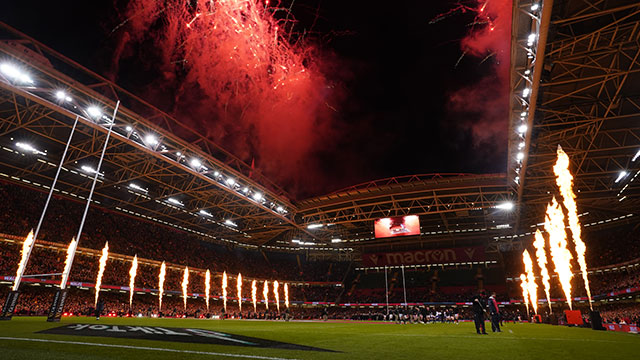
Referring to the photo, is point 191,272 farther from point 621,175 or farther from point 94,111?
point 621,175

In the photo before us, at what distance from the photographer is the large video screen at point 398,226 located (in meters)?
34.1

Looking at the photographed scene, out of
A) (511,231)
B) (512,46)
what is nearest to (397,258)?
(511,231)

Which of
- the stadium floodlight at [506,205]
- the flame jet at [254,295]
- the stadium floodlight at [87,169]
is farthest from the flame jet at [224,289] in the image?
the stadium floodlight at [506,205]

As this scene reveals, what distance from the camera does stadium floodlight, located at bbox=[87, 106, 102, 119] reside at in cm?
1945

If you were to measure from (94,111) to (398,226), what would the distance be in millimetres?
28772

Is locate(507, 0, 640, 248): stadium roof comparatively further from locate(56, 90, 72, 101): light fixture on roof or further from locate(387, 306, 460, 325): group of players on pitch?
locate(56, 90, 72, 101): light fixture on roof

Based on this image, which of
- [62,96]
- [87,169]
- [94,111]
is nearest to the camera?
[62,96]

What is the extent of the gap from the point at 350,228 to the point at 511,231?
23038 mm

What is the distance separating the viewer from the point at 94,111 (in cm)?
1962

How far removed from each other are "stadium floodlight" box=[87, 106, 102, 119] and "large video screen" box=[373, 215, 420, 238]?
89.3 ft

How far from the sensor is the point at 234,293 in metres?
48.0

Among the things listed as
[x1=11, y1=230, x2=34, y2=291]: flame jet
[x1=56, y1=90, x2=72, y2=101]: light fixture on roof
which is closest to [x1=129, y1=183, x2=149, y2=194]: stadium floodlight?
[x1=11, y1=230, x2=34, y2=291]: flame jet

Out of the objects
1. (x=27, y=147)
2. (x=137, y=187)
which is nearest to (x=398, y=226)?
(x=137, y=187)

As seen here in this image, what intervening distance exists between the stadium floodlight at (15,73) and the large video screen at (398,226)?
101ft
